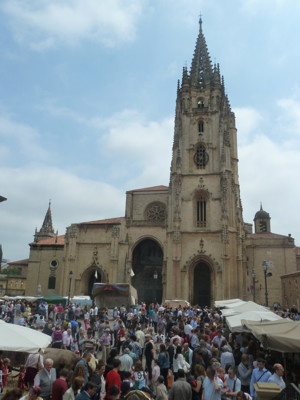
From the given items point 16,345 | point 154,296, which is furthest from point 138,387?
point 154,296

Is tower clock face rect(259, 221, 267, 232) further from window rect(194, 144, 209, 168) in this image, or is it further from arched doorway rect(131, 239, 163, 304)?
arched doorway rect(131, 239, 163, 304)

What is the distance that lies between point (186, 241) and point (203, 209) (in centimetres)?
415

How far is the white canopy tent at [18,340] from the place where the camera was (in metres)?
7.02

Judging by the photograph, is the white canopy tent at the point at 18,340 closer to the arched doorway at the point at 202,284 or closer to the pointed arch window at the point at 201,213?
the arched doorway at the point at 202,284

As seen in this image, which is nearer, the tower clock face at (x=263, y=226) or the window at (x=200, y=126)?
the window at (x=200, y=126)

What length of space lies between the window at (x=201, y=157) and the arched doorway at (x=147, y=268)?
1046 cm

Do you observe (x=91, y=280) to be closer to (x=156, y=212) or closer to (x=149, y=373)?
(x=156, y=212)

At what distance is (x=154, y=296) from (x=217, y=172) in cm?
1555

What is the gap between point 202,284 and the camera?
3591 cm

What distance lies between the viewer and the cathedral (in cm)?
3519

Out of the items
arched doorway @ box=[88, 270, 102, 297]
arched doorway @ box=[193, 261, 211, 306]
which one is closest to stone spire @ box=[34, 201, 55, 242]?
arched doorway @ box=[88, 270, 102, 297]

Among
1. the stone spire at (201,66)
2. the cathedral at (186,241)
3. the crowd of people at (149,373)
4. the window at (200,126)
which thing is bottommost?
the crowd of people at (149,373)

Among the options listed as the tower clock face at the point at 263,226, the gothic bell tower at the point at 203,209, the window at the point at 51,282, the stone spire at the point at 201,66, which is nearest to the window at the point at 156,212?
the gothic bell tower at the point at 203,209

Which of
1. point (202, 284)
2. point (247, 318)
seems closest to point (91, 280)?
point (202, 284)
